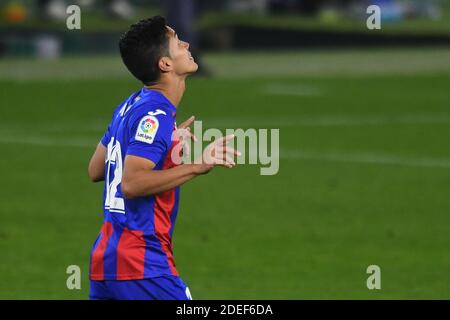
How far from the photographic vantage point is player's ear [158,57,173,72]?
7.89 m

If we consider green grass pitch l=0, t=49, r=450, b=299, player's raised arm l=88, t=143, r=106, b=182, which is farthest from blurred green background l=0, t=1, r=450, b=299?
player's raised arm l=88, t=143, r=106, b=182

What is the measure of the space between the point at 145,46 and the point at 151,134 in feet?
1.65

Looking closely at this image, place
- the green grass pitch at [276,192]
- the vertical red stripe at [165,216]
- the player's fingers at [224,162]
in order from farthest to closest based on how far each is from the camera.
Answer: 1. the green grass pitch at [276,192]
2. the vertical red stripe at [165,216]
3. the player's fingers at [224,162]

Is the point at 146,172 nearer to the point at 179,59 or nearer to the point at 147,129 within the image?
the point at 147,129

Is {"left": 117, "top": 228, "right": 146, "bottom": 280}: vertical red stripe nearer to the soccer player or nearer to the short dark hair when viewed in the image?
the soccer player

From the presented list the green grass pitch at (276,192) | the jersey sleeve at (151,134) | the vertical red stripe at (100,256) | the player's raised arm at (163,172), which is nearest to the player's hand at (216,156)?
the player's raised arm at (163,172)

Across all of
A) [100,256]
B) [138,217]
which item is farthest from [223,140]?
[100,256]

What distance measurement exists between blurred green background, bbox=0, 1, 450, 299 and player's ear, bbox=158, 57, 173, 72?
4511mm

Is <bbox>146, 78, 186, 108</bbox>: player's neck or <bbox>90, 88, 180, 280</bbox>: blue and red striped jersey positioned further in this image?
<bbox>146, 78, 186, 108</bbox>: player's neck

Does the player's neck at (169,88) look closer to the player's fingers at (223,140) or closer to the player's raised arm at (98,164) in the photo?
the player's fingers at (223,140)

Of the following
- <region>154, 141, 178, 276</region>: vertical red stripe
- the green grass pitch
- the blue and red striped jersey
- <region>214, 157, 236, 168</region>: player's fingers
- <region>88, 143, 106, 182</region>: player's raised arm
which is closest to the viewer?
<region>214, 157, 236, 168</region>: player's fingers

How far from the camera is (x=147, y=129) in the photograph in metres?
7.69

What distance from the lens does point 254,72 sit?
122 ft

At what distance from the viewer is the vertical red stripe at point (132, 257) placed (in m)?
7.82
